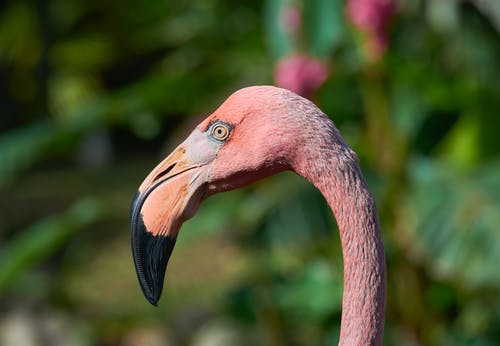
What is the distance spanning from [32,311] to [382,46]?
286 centimetres

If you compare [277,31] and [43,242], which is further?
[43,242]

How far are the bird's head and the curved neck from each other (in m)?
0.07

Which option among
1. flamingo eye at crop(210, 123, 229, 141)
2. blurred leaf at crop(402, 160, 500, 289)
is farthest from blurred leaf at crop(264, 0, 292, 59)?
flamingo eye at crop(210, 123, 229, 141)

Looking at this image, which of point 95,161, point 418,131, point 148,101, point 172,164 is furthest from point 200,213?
point 95,161

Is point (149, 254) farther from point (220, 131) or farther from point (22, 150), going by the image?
point (22, 150)

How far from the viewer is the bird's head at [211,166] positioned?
5.20ft

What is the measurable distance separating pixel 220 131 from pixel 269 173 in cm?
12

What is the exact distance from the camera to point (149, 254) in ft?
5.25

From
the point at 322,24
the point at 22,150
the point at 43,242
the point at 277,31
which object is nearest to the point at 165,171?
the point at 322,24

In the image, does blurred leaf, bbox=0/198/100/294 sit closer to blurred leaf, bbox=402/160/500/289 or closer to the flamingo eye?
blurred leaf, bbox=402/160/500/289

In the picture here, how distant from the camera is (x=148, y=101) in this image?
13.4 feet

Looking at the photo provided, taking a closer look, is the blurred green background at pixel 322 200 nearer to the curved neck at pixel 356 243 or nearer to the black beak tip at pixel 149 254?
the curved neck at pixel 356 243

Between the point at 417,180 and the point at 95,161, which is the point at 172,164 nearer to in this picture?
the point at 417,180

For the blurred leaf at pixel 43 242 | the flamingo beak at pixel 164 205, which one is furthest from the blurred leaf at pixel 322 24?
the flamingo beak at pixel 164 205
